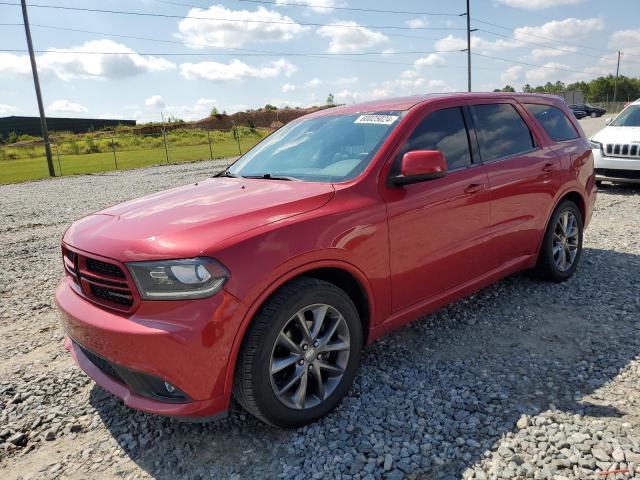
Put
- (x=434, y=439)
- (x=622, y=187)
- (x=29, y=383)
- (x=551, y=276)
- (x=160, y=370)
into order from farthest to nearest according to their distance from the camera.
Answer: (x=622, y=187)
(x=551, y=276)
(x=29, y=383)
(x=434, y=439)
(x=160, y=370)

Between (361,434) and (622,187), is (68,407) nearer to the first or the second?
(361,434)

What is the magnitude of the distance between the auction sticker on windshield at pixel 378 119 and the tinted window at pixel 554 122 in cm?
184

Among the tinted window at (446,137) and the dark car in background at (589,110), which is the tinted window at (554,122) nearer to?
the tinted window at (446,137)

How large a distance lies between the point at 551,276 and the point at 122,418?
3884 mm

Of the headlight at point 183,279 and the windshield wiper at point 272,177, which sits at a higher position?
the windshield wiper at point 272,177

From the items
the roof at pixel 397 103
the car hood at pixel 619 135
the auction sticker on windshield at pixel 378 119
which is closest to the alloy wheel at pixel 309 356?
the auction sticker on windshield at pixel 378 119

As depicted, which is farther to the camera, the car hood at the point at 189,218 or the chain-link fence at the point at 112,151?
the chain-link fence at the point at 112,151

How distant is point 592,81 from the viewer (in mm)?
110125

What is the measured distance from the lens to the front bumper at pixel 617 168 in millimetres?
8981

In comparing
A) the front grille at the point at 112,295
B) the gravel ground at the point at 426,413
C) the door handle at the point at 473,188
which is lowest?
the gravel ground at the point at 426,413

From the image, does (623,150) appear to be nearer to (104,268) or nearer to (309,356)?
(309,356)

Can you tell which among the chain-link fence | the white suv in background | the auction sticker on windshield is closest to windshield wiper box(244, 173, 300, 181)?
the auction sticker on windshield

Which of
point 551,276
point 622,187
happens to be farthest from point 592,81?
point 551,276

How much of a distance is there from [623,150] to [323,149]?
775 cm
